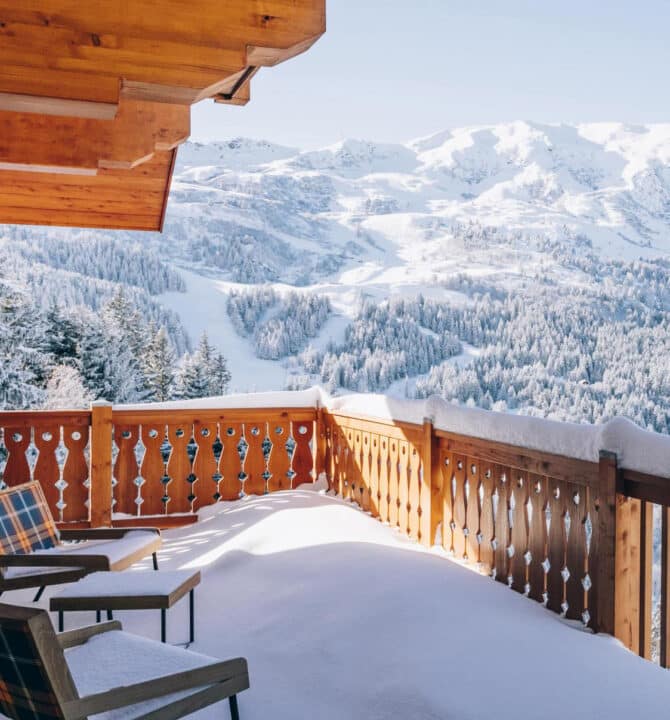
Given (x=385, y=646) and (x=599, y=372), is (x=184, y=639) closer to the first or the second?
(x=385, y=646)

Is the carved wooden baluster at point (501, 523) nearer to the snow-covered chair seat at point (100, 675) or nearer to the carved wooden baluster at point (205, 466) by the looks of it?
the snow-covered chair seat at point (100, 675)

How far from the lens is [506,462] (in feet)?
11.1

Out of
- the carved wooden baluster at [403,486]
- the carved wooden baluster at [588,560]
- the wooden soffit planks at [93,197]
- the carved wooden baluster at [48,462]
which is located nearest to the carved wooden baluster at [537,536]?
the carved wooden baluster at [588,560]

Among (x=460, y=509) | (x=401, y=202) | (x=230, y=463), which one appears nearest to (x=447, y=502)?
(x=460, y=509)

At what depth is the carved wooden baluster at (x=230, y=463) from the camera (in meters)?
5.83

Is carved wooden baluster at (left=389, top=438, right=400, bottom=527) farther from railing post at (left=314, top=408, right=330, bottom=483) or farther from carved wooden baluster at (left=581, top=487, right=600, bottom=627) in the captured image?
carved wooden baluster at (left=581, top=487, right=600, bottom=627)

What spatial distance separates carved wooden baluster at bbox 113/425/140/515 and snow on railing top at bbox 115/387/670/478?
23 centimetres

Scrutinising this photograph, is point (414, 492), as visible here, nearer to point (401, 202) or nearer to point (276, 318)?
point (276, 318)

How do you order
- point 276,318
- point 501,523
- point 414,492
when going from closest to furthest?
point 501,523
point 414,492
point 276,318

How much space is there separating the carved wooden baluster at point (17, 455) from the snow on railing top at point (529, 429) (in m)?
0.80

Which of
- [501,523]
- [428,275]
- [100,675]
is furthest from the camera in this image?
[428,275]

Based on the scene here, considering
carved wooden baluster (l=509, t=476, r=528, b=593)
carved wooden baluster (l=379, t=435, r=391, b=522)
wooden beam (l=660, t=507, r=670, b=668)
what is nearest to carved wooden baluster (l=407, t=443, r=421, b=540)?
carved wooden baluster (l=379, t=435, r=391, b=522)

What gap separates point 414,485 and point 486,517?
2.91ft

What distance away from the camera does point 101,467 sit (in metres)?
5.27
